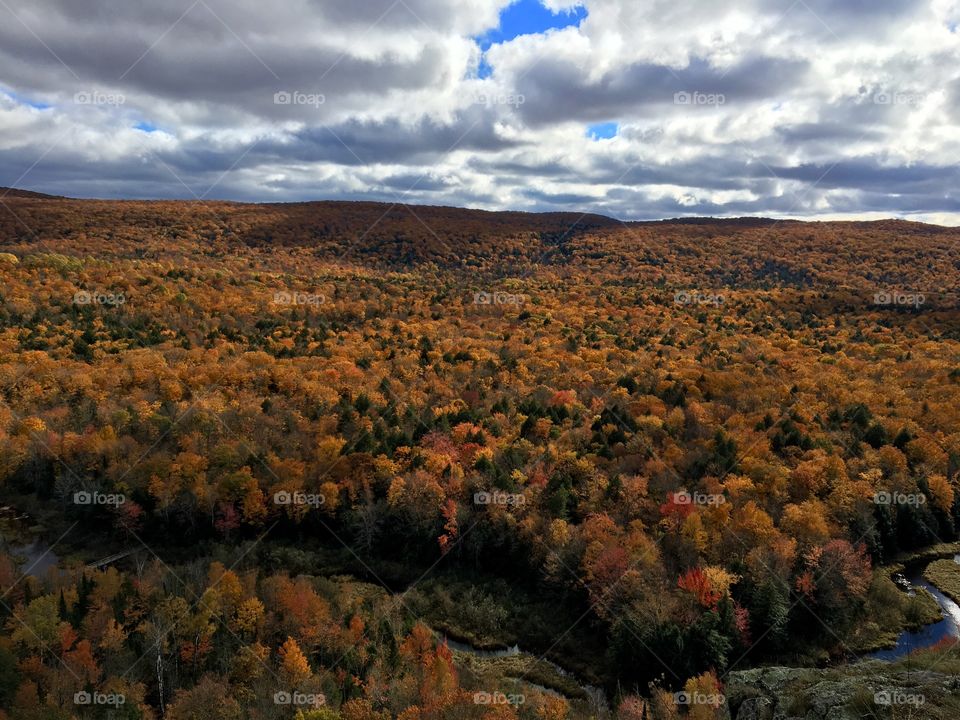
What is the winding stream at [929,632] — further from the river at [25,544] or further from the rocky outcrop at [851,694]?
the river at [25,544]

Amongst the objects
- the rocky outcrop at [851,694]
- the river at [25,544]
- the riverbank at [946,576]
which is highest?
the rocky outcrop at [851,694]

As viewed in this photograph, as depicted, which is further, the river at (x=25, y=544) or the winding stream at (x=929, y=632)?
the river at (x=25, y=544)

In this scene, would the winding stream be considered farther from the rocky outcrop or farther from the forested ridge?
the rocky outcrop

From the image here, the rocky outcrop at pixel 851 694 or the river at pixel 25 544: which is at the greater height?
the rocky outcrop at pixel 851 694

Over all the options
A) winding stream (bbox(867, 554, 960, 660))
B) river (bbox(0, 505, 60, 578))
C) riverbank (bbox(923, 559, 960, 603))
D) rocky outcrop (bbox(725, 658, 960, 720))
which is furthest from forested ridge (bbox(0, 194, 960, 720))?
rocky outcrop (bbox(725, 658, 960, 720))

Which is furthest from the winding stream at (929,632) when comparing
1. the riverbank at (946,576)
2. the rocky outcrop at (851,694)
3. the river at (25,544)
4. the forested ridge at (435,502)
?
the river at (25,544)

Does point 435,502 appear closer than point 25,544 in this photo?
No

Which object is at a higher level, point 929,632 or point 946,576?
point 946,576

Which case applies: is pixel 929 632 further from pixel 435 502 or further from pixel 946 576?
pixel 435 502

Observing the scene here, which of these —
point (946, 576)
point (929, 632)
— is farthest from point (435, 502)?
point (946, 576)
